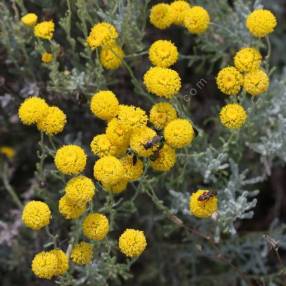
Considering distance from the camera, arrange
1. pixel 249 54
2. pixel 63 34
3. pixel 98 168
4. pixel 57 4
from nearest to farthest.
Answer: pixel 98 168, pixel 249 54, pixel 57 4, pixel 63 34

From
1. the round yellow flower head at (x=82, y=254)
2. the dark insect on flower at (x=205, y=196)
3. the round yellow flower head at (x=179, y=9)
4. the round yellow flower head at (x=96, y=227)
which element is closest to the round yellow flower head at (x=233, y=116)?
the dark insect on flower at (x=205, y=196)

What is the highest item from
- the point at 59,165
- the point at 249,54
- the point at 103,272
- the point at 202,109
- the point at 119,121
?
the point at 249,54

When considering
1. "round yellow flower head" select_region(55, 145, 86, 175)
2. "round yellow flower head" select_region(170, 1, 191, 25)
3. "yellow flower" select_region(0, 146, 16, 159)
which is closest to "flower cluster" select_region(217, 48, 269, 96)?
"round yellow flower head" select_region(170, 1, 191, 25)

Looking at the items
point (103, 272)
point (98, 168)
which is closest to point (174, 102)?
point (98, 168)

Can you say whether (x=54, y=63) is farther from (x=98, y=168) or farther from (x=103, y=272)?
(x=103, y=272)

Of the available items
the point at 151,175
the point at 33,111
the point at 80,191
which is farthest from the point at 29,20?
the point at 151,175

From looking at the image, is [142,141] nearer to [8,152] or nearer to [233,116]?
[233,116]
